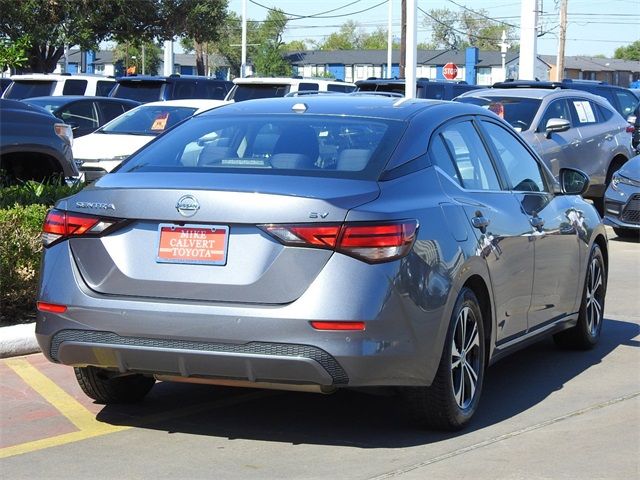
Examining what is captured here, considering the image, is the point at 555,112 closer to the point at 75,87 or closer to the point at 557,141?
the point at 557,141

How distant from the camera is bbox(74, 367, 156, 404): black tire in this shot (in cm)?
621

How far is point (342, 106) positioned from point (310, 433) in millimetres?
1807

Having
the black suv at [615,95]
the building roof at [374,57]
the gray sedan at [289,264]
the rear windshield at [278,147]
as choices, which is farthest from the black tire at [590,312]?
the building roof at [374,57]

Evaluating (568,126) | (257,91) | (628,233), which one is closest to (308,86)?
(257,91)

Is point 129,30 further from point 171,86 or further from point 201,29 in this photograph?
point 171,86

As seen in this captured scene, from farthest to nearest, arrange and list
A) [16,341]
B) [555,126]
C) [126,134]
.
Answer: [126,134] → [555,126] → [16,341]

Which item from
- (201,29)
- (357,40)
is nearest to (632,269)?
(201,29)

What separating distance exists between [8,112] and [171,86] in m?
13.5

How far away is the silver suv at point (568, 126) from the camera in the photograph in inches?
614

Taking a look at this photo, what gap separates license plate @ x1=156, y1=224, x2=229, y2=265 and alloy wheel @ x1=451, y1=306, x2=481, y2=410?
49.9 inches

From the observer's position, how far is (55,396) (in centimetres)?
666

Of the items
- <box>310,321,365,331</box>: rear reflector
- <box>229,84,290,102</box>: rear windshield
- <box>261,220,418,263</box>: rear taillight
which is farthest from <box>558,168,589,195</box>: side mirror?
<box>229,84,290,102</box>: rear windshield

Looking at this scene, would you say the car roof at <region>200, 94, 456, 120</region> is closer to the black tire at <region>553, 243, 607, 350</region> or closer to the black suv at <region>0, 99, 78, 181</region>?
the black tire at <region>553, 243, 607, 350</region>

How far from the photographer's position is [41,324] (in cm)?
562
